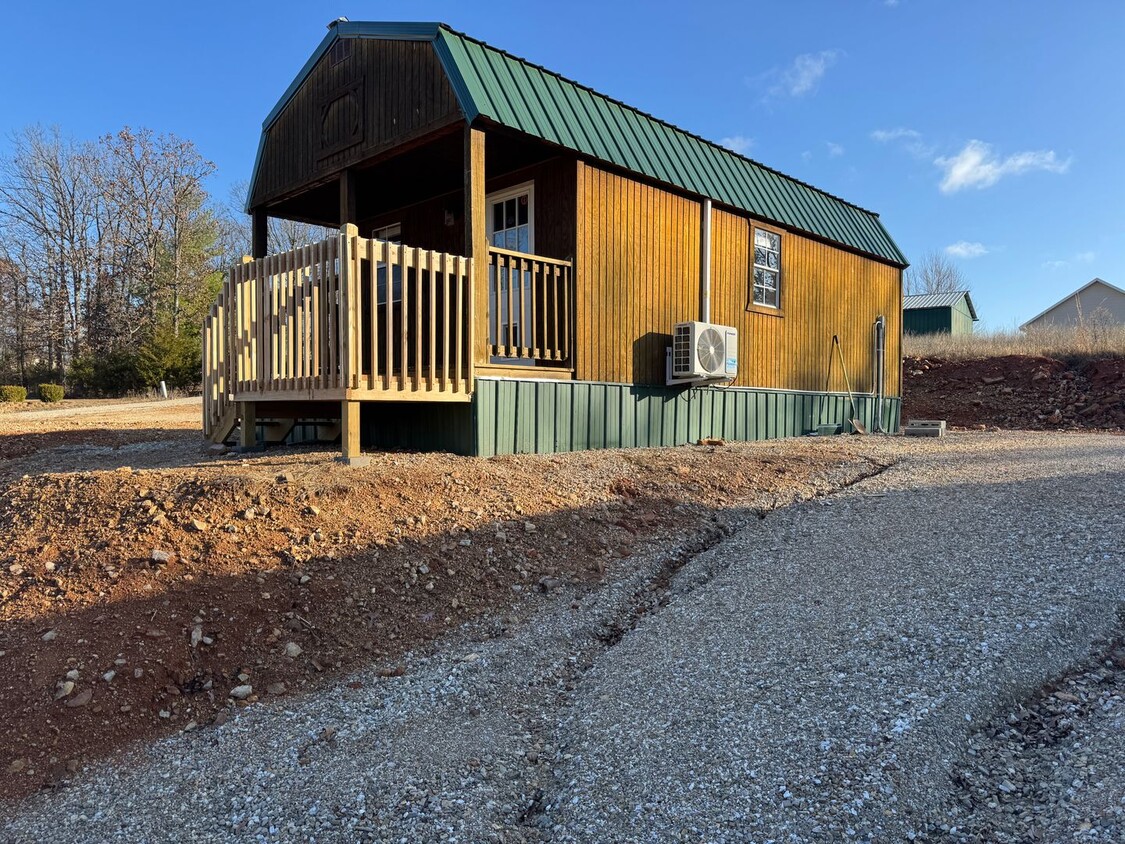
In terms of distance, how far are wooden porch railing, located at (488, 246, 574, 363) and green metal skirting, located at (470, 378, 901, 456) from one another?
367mm

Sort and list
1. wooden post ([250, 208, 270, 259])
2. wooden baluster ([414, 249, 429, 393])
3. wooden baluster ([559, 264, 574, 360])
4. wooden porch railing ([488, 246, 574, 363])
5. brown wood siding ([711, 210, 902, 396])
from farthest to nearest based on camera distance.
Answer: wooden post ([250, 208, 270, 259]) → brown wood siding ([711, 210, 902, 396]) → wooden baluster ([559, 264, 574, 360]) → wooden porch railing ([488, 246, 574, 363]) → wooden baluster ([414, 249, 429, 393])

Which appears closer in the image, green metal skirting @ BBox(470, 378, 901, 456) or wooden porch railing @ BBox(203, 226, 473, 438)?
wooden porch railing @ BBox(203, 226, 473, 438)

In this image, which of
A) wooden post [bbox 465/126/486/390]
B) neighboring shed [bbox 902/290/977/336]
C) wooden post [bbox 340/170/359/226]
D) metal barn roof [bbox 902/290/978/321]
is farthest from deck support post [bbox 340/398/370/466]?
metal barn roof [bbox 902/290/978/321]

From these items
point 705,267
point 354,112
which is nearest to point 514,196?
point 354,112

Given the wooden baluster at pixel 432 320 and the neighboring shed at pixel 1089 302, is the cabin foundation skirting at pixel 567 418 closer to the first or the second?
the wooden baluster at pixel 432 320

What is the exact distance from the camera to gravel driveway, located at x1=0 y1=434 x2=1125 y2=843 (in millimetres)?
2355

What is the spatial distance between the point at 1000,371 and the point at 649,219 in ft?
50.6

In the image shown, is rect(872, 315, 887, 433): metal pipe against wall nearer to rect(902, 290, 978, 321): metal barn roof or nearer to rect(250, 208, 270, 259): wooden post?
rect(250, 208, 270, 259): wooden post

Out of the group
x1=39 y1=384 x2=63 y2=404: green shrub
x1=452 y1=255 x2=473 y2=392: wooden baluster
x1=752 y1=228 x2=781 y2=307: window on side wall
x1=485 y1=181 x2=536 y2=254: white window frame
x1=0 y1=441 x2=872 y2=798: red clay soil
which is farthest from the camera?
x1=39 y1=384 x2=63 y2=404: green shrub

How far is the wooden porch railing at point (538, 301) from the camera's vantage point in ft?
23.5

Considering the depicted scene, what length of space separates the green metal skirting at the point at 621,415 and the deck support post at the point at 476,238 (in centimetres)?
42

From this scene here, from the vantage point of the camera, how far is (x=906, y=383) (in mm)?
20859

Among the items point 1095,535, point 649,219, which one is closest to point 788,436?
point 649,219

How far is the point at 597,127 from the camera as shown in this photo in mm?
7945
